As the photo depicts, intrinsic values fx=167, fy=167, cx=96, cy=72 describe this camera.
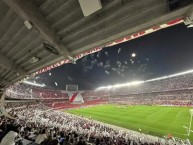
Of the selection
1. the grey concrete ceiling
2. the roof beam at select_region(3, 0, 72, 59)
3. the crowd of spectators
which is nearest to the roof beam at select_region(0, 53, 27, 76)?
the grey concrete ceiling

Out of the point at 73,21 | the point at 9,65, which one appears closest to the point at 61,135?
the point at 9,65

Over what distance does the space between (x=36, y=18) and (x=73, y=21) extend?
1029 millimetres

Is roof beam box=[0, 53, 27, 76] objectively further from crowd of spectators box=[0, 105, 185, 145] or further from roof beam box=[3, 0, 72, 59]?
roof beam box=[3, 0, 72, 59]

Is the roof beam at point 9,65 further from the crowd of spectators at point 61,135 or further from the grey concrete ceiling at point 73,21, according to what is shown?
the crowd of spectators at point 61,135

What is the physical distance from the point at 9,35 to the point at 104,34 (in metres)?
3.72

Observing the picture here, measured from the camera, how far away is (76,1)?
412 cm

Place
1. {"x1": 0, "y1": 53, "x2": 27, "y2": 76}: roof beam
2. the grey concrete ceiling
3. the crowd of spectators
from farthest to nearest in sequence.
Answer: {"x1": 0, "y1": 53, "x2": 27, "y2": 76}: roof beam → the crowd of spectators → the grey concrete ceiling

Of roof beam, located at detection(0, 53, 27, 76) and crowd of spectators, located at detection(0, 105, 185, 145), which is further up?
roof beam, located at detection(0, 53, 27, 76)

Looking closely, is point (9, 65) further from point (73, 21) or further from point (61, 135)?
point (61, 135)

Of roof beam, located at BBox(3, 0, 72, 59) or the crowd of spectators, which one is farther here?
the crowd of spectators

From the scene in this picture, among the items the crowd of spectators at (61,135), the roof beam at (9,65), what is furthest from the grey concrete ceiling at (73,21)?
the crowd of spectators at (61,135)

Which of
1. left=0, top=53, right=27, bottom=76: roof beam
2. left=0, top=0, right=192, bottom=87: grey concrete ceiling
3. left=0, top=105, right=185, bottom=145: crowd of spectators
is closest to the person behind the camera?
left=0, top=0, right=192, bottom=87: grey concrete ceiling

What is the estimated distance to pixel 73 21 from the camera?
4863 millimetres

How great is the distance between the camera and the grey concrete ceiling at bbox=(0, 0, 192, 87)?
4.00 meters
